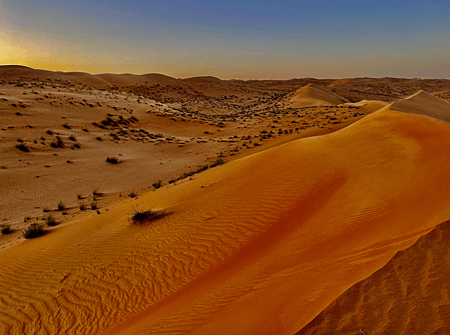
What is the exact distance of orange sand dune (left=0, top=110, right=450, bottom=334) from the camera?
3.57m

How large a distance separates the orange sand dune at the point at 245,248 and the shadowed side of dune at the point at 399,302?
16 cm

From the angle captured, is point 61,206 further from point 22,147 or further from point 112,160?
point 22,147

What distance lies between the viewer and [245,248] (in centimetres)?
527

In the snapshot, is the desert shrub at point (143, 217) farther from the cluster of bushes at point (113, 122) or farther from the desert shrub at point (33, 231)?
the cluster of bushes at point (113, 122)

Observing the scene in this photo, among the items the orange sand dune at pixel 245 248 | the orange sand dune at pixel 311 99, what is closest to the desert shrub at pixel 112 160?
the orange sand dune at pixel 245 248

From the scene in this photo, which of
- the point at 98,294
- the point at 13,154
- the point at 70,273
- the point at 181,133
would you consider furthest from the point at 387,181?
the point at 181,133

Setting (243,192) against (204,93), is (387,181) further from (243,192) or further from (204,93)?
(204,93)

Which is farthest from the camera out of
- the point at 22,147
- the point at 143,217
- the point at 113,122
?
the point at 113,122

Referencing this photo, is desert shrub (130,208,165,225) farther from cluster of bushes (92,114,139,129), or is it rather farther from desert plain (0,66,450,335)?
cluster of bushes (92,114,139,129)

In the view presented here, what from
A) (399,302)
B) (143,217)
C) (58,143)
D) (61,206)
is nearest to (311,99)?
(58,143)

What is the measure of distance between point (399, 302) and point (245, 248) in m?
2.84

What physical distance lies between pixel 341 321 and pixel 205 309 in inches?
70.4

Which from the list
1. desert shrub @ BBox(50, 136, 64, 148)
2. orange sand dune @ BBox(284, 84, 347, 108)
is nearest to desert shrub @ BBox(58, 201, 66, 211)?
desert shrub @ BBox(50, 136, 64, 148)

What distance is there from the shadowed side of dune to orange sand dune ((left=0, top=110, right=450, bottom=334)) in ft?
0.53
